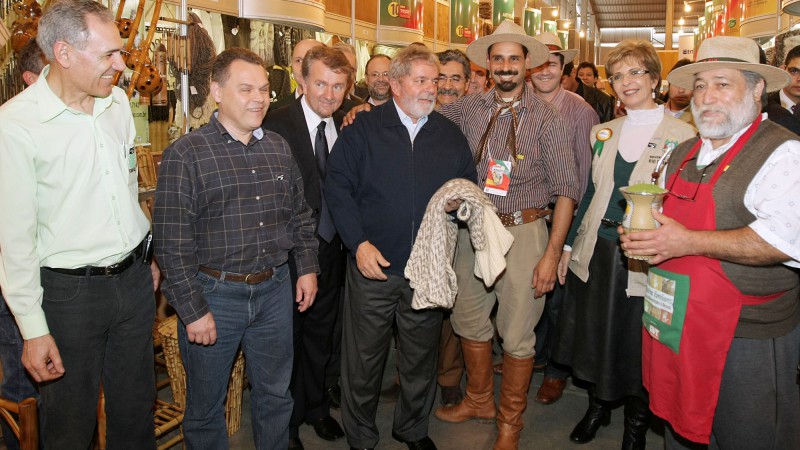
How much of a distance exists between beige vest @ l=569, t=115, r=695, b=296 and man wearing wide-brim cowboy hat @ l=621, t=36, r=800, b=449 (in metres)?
0.71

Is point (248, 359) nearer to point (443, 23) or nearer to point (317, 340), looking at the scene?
point (317, 340)

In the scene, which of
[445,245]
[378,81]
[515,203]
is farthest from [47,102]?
[378,81]

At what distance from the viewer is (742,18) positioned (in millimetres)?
8797

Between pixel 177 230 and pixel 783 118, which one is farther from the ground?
pixel 783 118

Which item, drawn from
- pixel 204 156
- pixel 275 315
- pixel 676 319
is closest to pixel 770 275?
pixel 676 319

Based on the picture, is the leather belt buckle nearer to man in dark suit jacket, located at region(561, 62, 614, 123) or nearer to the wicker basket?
the wicker basket

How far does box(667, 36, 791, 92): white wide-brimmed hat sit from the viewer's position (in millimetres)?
2236

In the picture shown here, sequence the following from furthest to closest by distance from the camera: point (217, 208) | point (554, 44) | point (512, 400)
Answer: point (554, 44)
point (512, 400)
point (217, 208)

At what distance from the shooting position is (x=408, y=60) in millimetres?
2871

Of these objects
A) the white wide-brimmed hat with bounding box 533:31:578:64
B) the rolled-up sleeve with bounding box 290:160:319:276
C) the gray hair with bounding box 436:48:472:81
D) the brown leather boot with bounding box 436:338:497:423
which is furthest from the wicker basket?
the white wide-brimmed hat with bounding box 533:31:578:64

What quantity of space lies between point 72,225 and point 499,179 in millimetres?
1990

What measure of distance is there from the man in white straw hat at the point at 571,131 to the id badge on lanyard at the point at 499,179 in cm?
61

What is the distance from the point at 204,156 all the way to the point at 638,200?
5.49ft

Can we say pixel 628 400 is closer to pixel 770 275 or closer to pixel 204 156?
pixel 770 275
